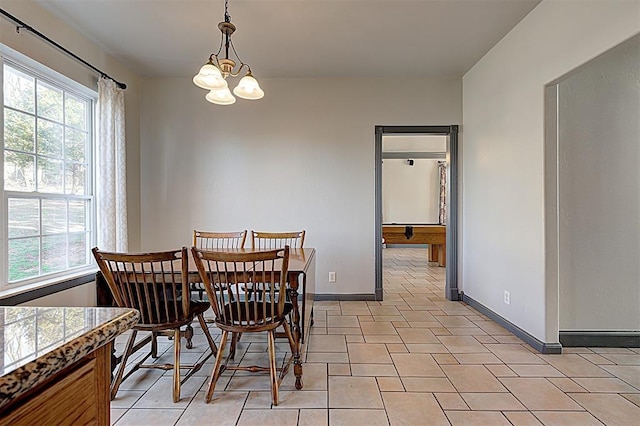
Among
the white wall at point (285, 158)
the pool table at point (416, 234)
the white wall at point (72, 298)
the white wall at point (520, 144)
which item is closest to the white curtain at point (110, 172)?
the white wall at point (72, 298)

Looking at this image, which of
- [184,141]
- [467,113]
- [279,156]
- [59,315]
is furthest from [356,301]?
[59,315]

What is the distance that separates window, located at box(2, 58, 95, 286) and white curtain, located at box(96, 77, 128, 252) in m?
0.15

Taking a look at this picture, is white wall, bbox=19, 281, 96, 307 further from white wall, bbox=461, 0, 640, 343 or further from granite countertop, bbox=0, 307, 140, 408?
white wall, bbox=461, 0, 640, 343

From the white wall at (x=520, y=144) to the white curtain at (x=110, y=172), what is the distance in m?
3.75

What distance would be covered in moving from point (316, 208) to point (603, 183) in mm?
2748

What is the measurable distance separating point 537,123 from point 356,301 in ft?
8.71

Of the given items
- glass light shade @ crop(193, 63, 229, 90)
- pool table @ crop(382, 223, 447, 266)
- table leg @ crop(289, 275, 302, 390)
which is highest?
glass light shade @ crop(193, 63, 229, 90)

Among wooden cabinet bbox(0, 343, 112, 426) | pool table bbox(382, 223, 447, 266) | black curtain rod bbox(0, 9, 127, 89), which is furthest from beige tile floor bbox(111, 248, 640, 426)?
pool table bbox(382, 223, 447, 266)

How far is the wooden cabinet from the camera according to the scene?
0.54m

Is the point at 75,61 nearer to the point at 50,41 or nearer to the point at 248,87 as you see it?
the point at 50,41

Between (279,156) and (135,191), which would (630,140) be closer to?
(279,156)

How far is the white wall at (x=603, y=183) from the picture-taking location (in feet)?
9.06

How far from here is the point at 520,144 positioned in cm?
300

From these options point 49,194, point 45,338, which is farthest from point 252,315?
point 49,194
